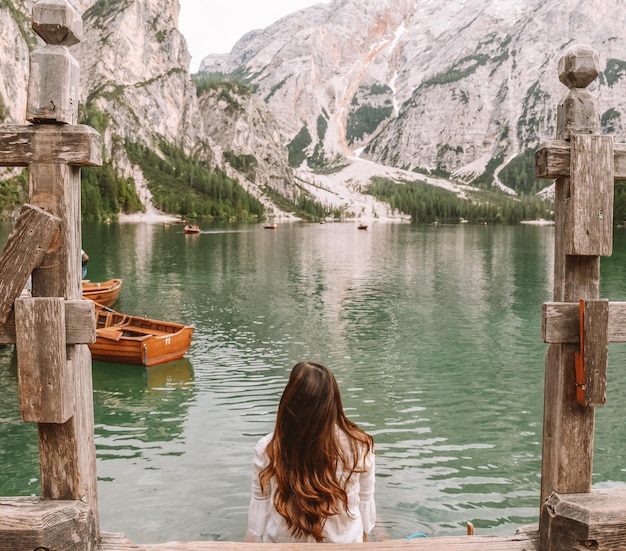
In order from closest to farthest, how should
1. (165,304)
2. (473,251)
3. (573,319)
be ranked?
(573,319) → (165,304) → (473,251)

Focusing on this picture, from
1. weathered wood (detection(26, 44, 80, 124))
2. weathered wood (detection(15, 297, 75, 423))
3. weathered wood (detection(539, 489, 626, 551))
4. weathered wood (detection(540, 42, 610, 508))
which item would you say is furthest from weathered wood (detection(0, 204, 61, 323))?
weathered wood (detection(539, 489, 626, 551))

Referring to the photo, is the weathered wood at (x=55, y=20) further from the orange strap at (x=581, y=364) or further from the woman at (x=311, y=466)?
the orange strap at (x=581, y=364)

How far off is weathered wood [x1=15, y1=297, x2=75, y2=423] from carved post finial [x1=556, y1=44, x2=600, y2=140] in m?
4.59

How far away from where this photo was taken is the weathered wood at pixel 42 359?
494 cm

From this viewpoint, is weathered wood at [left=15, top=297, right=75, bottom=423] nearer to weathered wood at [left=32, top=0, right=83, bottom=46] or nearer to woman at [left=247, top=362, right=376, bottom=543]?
woman at [left=247, top=362, right=376, bottom=543]

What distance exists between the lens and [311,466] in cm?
490

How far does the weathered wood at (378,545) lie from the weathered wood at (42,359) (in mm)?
1356

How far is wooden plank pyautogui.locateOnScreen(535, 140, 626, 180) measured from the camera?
5.18 m

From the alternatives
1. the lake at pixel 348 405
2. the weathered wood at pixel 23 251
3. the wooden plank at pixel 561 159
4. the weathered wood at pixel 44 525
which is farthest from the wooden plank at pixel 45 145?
the lake at pixel 348 405

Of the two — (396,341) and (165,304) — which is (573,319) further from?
(165,304)

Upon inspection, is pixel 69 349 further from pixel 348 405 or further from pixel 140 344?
pixel 140 344

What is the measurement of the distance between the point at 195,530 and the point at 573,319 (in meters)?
8.10

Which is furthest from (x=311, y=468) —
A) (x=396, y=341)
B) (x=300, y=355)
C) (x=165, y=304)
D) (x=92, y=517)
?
(x=165, y=304)

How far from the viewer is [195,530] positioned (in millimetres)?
10688
